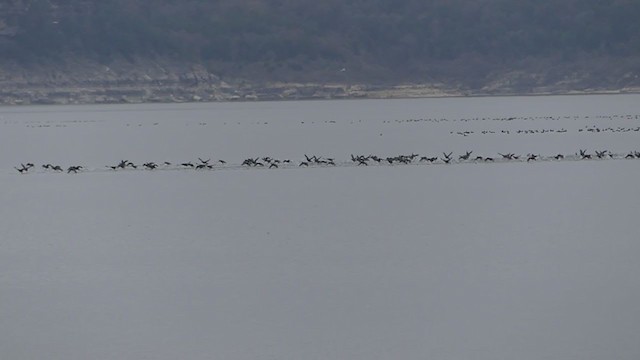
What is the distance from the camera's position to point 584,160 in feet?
177

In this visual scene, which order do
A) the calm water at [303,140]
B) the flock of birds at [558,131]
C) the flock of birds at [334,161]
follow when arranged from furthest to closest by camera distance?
the flock of birds at [558,131] < the calm water at [303,140] < the flock of birds at [334,161]

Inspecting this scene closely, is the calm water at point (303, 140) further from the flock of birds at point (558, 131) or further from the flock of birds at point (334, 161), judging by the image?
the flock of birds at point (334, 161)

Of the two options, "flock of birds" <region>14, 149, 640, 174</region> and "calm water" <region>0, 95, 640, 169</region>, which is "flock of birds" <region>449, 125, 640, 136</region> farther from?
"flock of birds" <region>14, 149, 640, 174</region>

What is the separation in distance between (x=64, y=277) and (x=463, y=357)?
9184mm

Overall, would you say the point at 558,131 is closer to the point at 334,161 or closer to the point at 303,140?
the point at 303,140

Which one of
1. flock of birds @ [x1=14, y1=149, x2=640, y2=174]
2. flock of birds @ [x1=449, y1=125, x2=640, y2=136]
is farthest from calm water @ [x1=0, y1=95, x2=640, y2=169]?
flock of birds @ [x1=14, y1=149, x2=640, y2=174]

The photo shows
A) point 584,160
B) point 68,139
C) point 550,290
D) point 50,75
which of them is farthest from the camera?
point 50,75

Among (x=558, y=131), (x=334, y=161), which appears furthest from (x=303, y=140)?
(x=334, y=161)

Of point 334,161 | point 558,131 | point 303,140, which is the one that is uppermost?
point 558,131

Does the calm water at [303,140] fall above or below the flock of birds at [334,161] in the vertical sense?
above

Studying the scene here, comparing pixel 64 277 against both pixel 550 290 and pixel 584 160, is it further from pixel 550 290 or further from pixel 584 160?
pixel 584 160

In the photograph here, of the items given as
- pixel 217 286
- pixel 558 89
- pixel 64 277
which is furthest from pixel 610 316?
pixel 558 89

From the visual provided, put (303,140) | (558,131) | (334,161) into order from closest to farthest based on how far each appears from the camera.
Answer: (334,161), (303,140), (558,131)

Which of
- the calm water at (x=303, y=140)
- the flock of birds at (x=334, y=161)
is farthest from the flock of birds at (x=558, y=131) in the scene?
the flock of birds at (x=334, y=161)
